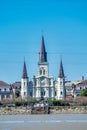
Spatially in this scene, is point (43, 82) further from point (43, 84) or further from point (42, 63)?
point (42, 63)

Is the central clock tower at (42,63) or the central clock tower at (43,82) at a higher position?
the central clock tower at (42,63)

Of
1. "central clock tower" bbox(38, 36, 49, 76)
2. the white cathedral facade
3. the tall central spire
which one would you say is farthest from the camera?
the tall central spire

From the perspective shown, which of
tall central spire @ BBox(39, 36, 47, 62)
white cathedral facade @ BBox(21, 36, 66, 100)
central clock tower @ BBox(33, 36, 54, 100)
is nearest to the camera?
white cathedral facade @ BBox(21, 36, 66, 100)

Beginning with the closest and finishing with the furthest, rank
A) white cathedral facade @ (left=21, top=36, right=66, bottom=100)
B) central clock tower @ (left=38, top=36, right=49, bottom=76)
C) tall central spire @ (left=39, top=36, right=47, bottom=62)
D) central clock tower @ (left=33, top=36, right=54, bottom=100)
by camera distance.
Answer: white cathedral facade @ (left=21, top=36, right=66, bottom=100) → central clock tower @ (left=33, top=36, right=54, bottom=100) → central clock tower @ (left=38, top=36, right=49, bottom=76) → tall central spire @ (left=39, top=36, right=47, bottom=62)

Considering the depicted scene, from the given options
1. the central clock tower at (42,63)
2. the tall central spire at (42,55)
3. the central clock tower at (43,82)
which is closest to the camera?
the central clock tower at (43,82)

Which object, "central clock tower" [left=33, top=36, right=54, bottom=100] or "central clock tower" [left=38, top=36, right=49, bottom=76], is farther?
"central clock tower" [left=38, top=36, right=49, bottom=76]

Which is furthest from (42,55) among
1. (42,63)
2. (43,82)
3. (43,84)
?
(43,84)

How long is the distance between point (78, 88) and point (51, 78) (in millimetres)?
10019

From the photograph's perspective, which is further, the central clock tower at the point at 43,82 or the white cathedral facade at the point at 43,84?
the central clock tower at the point at 43,82

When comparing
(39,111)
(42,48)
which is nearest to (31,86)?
(42,48)

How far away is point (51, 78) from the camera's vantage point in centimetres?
15762

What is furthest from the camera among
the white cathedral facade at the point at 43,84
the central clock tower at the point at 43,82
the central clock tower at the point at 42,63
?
the central clock tower at the point at 42,63

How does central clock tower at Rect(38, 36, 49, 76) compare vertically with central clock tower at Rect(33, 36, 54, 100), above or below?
above

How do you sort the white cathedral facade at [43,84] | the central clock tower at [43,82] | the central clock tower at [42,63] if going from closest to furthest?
the white cathedral facade at [43,84]
the central clock tower at [43,82]
the central clock tower at [42,63]
